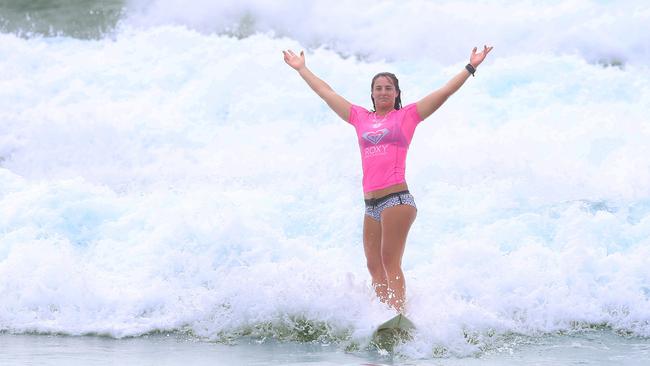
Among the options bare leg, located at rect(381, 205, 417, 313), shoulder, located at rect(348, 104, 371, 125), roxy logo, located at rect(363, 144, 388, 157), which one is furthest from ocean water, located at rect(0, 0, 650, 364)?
shoulder, located at rect(348, 104, 371, 125)

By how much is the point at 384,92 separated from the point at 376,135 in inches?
11.5

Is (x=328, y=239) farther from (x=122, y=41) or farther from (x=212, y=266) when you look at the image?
(x=122, y=41)

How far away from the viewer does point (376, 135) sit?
5.69 m

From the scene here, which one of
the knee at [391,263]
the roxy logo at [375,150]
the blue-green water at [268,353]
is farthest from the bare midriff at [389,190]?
the blue-green water at [268,353]

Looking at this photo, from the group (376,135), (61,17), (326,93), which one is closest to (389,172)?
(376,135)

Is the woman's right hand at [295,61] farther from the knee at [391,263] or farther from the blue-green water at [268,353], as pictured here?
the blue-green water at [268,353]

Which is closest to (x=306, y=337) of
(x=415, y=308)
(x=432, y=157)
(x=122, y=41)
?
(x=415, y=308)

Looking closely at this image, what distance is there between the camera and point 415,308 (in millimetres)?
5926

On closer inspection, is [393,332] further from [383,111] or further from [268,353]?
[383,111]

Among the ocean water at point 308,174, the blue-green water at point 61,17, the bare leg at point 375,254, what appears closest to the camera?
the bare leg at point 375,254

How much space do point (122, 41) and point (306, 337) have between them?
35.4 ft

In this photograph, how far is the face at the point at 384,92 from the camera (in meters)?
5.79

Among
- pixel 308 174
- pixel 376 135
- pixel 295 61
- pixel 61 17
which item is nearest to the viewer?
pixel 376 135

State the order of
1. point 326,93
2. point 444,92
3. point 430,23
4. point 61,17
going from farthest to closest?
point 61,17, point 430,23, point 326,93, point 444,92
